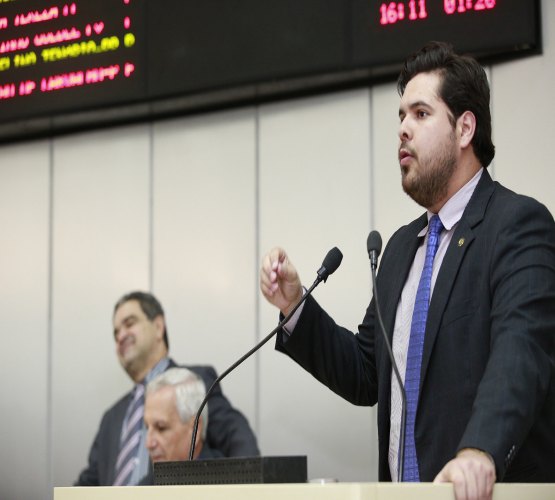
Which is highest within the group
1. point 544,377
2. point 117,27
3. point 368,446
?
point 117,27

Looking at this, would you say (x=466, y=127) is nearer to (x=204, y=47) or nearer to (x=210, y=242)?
(x=204, y=47)

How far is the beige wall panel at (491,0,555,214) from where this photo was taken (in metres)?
4.04

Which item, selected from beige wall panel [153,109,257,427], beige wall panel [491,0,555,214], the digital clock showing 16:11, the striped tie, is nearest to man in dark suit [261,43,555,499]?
the digital clock showing 16:11

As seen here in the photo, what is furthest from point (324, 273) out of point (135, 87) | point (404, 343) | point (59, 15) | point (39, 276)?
point (39, 276)

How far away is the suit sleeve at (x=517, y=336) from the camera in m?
1.89

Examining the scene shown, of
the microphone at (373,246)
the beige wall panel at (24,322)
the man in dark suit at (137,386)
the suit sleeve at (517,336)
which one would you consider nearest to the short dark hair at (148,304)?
the man in dark suit at (137,386)

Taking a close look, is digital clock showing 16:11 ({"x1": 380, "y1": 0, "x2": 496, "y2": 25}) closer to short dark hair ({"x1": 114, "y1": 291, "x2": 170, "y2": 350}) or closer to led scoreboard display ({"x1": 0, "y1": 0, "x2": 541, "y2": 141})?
led scoreboard display ({"x1": 0, "y1": 0, "x2": 541, "y2": 141})

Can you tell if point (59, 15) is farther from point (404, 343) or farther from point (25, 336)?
point (404, 343)

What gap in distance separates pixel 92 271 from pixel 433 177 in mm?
2882

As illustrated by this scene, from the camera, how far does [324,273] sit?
232 centimetres

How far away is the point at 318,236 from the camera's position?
15.0 feet

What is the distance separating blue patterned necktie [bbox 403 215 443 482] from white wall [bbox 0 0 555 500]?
1.74 meters

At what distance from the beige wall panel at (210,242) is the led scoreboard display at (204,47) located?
0.52 ft

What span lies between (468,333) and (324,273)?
32 centimetres
